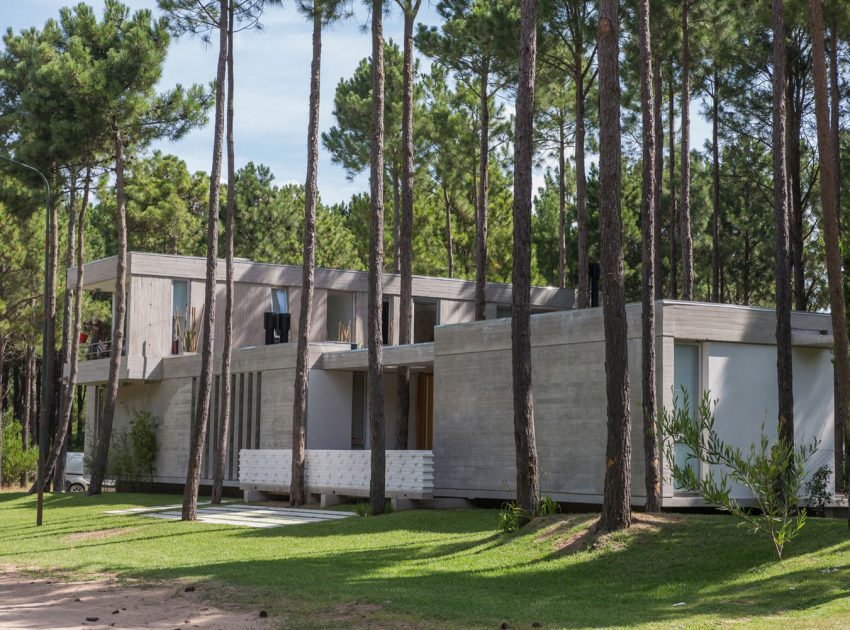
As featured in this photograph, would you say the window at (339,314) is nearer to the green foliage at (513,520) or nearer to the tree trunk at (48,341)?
the tree trunk at (48,341)

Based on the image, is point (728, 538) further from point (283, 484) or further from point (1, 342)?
point (1, 342)

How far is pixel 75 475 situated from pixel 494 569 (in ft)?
93.7

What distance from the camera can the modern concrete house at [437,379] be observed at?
64.0 ft

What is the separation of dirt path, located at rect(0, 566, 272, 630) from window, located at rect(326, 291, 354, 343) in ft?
66.0

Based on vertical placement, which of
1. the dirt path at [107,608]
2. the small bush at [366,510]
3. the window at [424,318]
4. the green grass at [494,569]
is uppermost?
the window at [424,318]

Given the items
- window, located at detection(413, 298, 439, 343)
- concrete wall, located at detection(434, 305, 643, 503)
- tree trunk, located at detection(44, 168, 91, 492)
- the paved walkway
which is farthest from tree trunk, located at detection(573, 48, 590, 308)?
tree trunk, located at detection(44, 168, 91, 492)

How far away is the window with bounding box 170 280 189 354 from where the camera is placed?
32.8 m

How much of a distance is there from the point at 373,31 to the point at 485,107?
8.98 metres

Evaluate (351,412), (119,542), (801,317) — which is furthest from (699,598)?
(351,412)

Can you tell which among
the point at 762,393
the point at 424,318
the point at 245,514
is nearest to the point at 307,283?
the point at 245,514

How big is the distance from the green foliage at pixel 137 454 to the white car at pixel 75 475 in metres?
5.67

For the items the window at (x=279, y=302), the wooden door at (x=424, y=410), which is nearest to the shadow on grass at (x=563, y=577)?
the wooden door at (x=424, y=410)

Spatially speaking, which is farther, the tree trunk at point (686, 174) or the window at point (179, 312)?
the window at point (179, 312)

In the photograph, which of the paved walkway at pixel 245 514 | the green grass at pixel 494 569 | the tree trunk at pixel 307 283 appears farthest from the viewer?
the tree trunk at pixel 307 283
